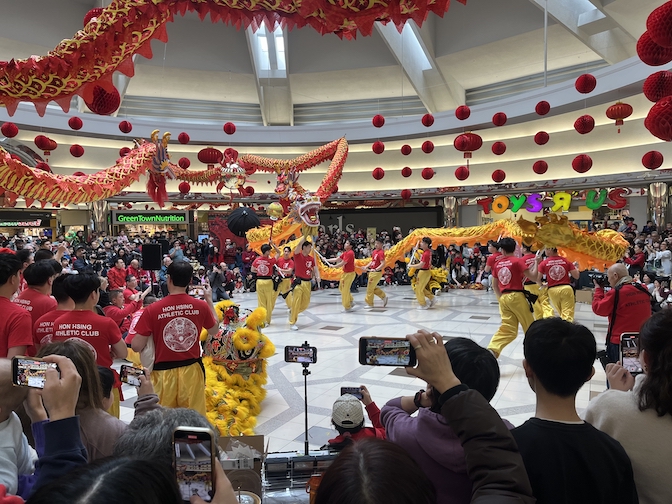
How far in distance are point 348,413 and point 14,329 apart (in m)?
1.93

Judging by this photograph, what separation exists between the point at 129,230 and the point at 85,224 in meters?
1.74

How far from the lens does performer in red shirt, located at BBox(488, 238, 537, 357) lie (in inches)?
218

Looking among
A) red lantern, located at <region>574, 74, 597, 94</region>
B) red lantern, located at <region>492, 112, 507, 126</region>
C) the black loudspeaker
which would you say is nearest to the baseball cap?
the black loudspeaker

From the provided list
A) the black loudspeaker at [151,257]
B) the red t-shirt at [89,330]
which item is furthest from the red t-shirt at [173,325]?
the black loudspeaker at [151,257]

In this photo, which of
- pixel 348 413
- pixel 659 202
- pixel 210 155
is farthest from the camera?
pixel 659 202

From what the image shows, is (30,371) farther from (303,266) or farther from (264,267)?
(303,266)

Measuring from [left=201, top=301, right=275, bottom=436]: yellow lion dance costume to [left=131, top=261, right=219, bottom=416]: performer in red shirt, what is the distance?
78 cm

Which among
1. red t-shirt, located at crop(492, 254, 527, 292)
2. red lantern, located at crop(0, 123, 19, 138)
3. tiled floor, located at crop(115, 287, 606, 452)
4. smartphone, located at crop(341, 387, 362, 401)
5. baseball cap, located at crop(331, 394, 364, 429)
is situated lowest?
tiled floor, located at crop(115, 287, 606, 452)

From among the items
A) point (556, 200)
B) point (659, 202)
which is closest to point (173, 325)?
point (659, 202)

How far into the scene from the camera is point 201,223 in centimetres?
2125

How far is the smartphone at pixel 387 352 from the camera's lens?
1.40 meters

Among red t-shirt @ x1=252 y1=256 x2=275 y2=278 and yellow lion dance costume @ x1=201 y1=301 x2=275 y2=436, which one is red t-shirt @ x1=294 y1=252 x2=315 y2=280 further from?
yellow lion dance costume @ x1=201 y1=301 x2=275 y2=436

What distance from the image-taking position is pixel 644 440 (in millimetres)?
1399

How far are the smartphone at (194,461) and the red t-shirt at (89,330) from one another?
1.97m
